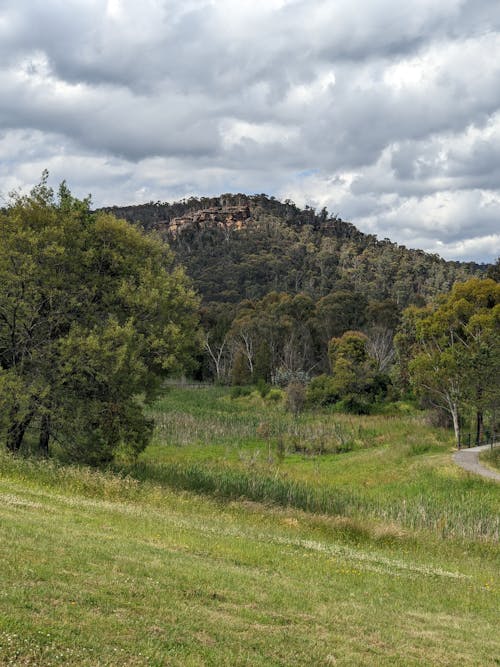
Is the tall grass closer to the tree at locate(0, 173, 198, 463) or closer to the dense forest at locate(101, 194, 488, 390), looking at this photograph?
the tree at locate(0, 173, 198, 463)

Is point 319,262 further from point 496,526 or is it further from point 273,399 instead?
point 496,526

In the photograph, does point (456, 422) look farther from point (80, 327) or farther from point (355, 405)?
point (80, 327)

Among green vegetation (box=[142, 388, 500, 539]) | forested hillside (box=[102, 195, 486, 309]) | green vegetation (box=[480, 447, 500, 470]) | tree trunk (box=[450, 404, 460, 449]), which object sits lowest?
green vegetation (box=[142, 388, 500, 539])

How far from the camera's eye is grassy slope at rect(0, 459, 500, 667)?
6.50m

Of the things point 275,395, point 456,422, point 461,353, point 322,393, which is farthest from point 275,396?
point 461,353

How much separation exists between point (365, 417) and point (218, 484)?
3005cm

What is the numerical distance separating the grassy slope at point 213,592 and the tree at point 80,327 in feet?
21.0

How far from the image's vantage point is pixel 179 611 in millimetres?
7652

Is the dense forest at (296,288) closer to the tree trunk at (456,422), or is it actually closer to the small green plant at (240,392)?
the small green plant at (240,392)

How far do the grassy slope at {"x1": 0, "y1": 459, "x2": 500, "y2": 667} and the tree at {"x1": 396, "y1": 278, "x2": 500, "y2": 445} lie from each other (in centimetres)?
1786

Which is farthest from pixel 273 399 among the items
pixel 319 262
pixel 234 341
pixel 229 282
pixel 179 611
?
pixel 319 262

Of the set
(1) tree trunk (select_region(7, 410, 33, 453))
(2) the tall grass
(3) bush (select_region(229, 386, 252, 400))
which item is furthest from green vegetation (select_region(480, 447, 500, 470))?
(3) bush (select_region(229, 386, 252, 400))

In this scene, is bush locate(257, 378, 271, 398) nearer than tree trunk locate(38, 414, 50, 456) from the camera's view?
No

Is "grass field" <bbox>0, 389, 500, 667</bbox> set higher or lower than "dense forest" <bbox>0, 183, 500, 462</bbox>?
lower
